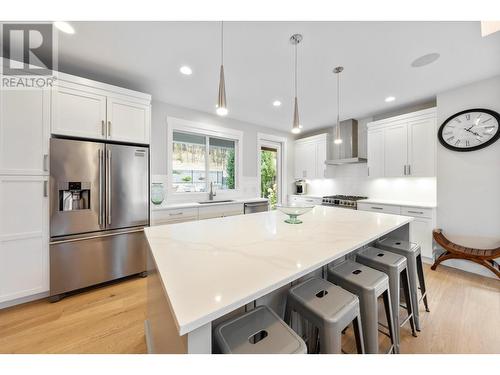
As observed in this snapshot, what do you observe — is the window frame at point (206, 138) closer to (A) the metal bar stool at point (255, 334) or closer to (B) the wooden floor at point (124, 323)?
(B) the wooden floor at point (124, 323)

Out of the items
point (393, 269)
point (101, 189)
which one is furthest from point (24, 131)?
point (393, 269)

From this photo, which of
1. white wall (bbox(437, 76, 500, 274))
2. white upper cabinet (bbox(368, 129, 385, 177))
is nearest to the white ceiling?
white wall (bbox(437, 76, 500, 274))

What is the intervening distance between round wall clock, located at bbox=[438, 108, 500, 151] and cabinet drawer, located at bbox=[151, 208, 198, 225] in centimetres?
382

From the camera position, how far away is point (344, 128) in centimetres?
411

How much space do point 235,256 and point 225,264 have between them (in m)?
0.10

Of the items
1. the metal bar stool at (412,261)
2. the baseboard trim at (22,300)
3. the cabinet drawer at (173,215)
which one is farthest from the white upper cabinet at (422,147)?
the baseboard trim at (22,300)

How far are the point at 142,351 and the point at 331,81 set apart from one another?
3.38 metres

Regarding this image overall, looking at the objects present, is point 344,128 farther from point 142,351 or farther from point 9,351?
point 9,351

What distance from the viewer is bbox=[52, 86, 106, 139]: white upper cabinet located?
2020 millimetres

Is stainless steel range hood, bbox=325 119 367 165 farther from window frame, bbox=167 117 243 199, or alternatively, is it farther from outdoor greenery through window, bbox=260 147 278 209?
window frame, bbox=167 117 243 199

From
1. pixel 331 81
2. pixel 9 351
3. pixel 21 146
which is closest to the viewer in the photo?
pixel 9 351

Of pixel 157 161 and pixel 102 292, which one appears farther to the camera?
pixel 157 161

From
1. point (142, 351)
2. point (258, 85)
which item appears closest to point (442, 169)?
point (258, 85)
